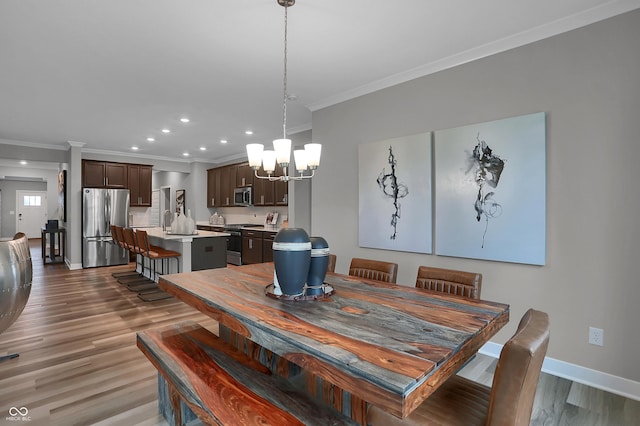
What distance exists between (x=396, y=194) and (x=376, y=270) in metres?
1.00

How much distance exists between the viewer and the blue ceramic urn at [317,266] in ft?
6.00

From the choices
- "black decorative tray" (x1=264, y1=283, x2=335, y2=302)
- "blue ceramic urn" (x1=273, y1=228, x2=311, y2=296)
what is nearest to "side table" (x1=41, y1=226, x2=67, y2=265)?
"black decorative tray" (x1=264, y1=283, x2=335, y2=302)

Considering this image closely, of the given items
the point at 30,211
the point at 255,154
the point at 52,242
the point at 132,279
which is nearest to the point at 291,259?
the point at 255,154

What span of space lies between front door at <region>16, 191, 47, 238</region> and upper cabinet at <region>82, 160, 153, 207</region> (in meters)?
7.57

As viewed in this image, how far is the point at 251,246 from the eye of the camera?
660 centimetres

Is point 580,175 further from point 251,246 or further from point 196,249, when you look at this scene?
point 251,246

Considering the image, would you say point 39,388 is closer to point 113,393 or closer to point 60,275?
point 113,393

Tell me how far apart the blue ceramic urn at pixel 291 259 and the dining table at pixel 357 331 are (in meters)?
0.09

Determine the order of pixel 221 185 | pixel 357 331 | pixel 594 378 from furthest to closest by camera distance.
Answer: pixel 221 185 → pixel 594 378 → pixel 357 331

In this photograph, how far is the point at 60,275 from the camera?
5.93 metres

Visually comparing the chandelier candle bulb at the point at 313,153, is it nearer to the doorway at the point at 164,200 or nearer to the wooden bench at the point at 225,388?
the wooden bench at the point at 225,388

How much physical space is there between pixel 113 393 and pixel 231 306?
139 centimetres

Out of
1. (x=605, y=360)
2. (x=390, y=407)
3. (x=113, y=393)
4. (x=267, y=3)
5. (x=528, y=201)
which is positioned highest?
(x=267, y=3)

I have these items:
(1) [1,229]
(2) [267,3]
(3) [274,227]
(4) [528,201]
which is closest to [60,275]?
(3) [274,227]
